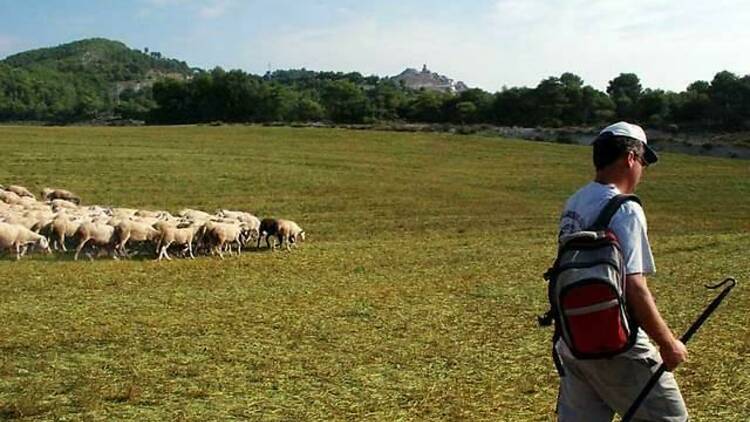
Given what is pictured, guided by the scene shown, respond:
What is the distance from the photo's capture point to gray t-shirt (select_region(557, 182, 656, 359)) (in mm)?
4965

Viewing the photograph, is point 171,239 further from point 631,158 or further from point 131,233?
point 631,158

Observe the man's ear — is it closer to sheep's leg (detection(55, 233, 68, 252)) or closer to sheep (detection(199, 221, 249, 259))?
sheep (detection(199, 221, 249, 259))

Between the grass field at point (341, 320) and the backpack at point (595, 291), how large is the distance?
335 cm

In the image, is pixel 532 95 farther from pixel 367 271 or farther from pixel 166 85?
pixel 367 271

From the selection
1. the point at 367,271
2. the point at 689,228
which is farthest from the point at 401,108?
the point at 367,271

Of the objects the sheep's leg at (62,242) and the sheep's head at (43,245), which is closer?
the sheep's head at (43,245)

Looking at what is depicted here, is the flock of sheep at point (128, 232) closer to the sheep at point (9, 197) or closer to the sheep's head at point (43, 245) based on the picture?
the sheep's head at point (43, 245)

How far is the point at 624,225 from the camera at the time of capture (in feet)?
16.3

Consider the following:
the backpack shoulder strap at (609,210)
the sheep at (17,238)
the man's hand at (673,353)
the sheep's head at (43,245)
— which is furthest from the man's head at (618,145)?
the sheep's head at (43,245)

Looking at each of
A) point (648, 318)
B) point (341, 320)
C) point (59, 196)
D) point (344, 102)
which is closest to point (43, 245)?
point (341, 320)

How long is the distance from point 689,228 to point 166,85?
281ft

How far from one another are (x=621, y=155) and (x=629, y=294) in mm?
856

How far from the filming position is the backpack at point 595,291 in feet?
16.1

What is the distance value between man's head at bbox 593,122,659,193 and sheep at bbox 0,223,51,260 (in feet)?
52.8
